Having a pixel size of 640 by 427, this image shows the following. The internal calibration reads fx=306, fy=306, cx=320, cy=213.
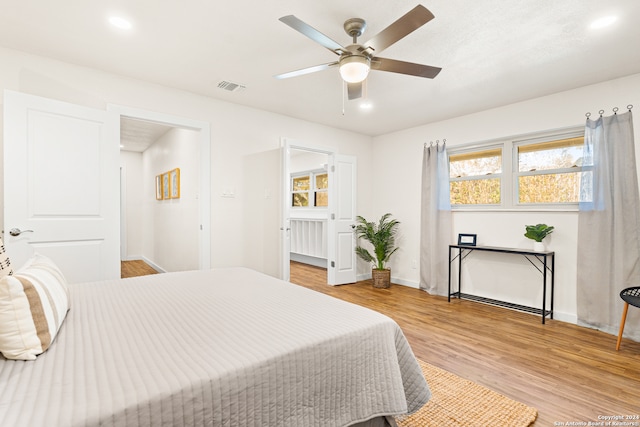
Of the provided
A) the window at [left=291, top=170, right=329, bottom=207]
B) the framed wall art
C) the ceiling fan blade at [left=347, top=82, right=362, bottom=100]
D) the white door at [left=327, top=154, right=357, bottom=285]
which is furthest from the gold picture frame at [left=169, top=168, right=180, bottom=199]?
the ceiling fan blade at [left=347, top=82, right=362, bottom=100]

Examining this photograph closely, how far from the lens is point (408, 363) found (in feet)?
4.79

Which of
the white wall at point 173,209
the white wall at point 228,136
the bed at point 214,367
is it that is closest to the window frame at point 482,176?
the white wall at point 228,136

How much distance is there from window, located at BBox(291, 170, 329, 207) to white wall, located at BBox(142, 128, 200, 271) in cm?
276

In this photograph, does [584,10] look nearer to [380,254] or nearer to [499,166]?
[499,166]

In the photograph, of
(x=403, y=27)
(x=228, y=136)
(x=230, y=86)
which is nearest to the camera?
(x=403, y=27)

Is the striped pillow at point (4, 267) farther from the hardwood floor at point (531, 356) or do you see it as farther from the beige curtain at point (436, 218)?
the beige curtain at point (436, 218)

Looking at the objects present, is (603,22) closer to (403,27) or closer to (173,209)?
(403,27)

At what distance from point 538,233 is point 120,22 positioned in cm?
431

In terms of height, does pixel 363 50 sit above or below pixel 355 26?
below

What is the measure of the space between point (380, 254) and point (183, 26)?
12.6 feet

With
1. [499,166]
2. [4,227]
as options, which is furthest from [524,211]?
[4,227]

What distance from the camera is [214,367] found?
38.0 inches

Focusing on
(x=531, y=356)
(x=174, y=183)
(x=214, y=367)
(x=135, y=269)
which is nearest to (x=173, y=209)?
(x=174, y=183)

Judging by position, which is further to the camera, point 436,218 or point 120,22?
point 436,218
